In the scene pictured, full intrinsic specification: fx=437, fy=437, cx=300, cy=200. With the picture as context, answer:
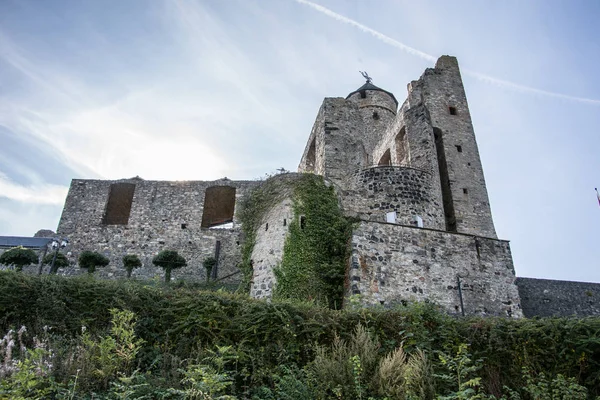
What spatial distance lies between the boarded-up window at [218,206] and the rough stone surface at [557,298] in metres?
13.1

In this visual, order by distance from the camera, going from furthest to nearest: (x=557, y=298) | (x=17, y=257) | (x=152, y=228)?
(x=152, y=228), (x=557, y=298), (x=17, y=257)

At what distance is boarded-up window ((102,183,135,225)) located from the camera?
20891 mm

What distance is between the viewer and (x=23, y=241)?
19.9m

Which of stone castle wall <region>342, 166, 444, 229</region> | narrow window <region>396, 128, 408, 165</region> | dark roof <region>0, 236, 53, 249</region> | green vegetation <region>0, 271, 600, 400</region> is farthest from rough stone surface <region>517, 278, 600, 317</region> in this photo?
dark roof <region>0, 236, 53, 249</region>

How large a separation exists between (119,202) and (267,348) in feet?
54.5

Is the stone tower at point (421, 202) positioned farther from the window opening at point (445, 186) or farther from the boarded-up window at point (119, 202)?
the boarded-up window at point (119, 202)

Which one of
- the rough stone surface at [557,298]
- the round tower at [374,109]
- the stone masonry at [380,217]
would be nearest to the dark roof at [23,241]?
the stone masonry at [380,217]

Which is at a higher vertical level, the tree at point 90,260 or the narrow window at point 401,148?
the narrow window at point 401,148

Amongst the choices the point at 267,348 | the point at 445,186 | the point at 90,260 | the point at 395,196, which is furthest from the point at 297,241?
the point at 445,186

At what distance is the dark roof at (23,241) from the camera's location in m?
19.4

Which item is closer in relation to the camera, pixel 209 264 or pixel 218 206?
pixel 209 264

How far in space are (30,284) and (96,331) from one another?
149 cm

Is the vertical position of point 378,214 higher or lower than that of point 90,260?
higher

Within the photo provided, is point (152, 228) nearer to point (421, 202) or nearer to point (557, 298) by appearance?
point (421, 202)
